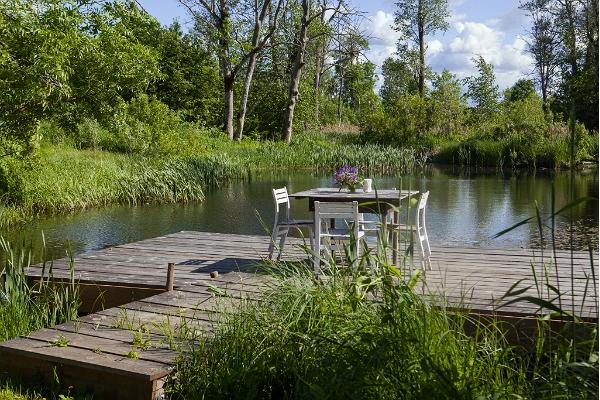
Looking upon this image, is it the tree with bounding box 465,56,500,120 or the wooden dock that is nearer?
the wooden dock

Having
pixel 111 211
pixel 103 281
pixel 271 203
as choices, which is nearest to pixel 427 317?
pixel 103 281

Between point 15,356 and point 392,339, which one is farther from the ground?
point 392,339

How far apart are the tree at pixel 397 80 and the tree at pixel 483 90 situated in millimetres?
3146

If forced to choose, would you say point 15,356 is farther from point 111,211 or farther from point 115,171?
point 115,171

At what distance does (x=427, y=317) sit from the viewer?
2881 millimetres

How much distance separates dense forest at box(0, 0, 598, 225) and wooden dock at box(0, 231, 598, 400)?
1.65 meters

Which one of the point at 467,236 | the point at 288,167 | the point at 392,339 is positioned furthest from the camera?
the point at 288,167

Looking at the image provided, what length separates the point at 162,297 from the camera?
5238mm

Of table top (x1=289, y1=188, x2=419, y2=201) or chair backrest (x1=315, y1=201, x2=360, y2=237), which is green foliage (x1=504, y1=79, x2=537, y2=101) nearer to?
table top (x1=289, y1=188, x2=419, y2=201)

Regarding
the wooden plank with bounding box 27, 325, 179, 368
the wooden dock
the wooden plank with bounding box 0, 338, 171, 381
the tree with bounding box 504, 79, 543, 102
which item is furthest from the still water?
the tree with bounding box 504, 79, 543, 102

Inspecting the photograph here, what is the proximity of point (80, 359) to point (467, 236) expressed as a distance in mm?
8389

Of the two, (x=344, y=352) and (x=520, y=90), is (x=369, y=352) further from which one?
(x=520, y=90)

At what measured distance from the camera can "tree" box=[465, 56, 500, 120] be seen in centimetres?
3378

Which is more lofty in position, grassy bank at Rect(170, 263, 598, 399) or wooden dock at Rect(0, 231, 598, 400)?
grassy bank at Rect(170, 263, 598, 399)
